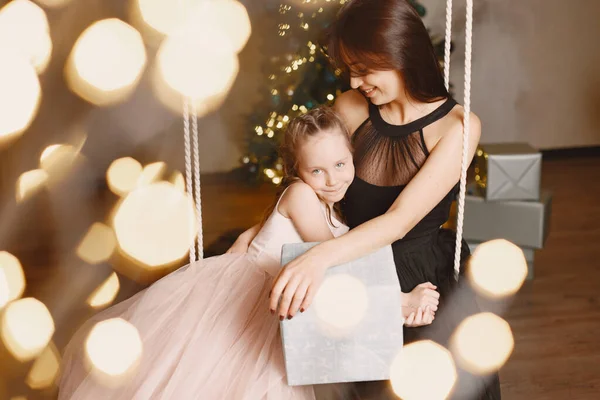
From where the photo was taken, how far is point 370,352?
40.8 inches

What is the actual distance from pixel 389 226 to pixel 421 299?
17 cm

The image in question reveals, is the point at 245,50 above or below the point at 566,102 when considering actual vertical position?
above

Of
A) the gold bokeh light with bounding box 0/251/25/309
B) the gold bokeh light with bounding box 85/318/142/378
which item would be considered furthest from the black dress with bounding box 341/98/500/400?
the gold bokeh light with bounding box 0/251/25/309

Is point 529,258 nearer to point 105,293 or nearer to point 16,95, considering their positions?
point 105,293

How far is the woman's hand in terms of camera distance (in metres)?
1.28

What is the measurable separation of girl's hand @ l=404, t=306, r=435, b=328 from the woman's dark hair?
1.54 ft

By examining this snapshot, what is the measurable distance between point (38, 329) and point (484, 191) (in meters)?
1.78

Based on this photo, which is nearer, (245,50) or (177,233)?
(177,233)

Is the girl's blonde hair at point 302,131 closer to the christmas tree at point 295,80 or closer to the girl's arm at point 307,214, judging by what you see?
the girl's arm at point 307,214

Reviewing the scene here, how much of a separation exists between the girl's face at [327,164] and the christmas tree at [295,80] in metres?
1.59

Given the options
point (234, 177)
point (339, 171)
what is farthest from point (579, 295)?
point (234, 177)

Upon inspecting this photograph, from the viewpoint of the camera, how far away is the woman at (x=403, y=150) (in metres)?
1.28

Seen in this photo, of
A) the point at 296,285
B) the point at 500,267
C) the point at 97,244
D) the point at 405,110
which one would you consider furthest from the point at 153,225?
the point at 296,285

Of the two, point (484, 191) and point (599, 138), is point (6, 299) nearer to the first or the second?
point (484, 191)
